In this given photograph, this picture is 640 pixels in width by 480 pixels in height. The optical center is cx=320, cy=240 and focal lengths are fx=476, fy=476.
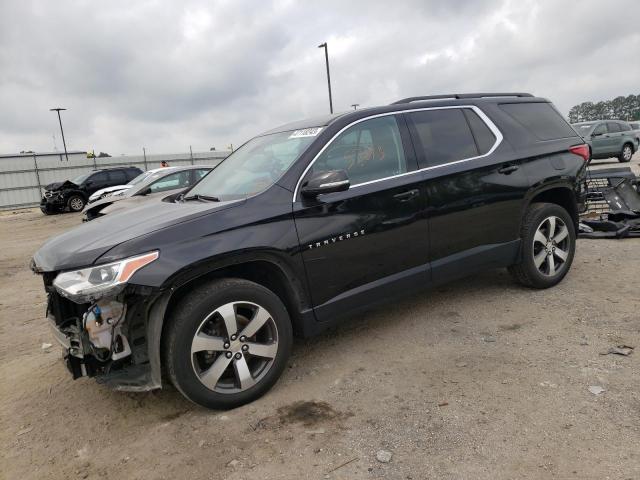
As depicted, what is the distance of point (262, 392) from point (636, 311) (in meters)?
3.09

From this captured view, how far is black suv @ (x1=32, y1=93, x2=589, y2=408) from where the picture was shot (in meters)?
2.72

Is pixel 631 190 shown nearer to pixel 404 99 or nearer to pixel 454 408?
pixel 404 99

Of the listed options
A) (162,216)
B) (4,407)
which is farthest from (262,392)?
(4,407)

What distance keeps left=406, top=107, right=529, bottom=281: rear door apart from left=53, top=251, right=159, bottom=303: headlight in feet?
6.96

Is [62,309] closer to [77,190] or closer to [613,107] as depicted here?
[77,190]

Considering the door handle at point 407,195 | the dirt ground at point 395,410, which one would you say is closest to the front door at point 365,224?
the door handle at point 407,195

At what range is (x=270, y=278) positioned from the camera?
3.16 m

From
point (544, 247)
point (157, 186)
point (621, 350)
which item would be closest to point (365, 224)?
point (621, 350)

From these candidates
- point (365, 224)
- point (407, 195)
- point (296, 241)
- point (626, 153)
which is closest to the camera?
point (296, 241)

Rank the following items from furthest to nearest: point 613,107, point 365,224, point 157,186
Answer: point 613,107 → point 157,186 → point 365,224

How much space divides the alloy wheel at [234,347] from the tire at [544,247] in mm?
2539

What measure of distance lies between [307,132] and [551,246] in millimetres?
2589

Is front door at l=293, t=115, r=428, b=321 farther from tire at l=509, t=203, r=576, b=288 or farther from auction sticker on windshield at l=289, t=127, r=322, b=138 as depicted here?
tire at l=509, t=203, r=576, b=288

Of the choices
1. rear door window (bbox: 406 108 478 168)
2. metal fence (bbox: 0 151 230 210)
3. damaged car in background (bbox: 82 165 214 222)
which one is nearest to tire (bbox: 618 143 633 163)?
damaged car in background (bbox: 82 165 214 222)
